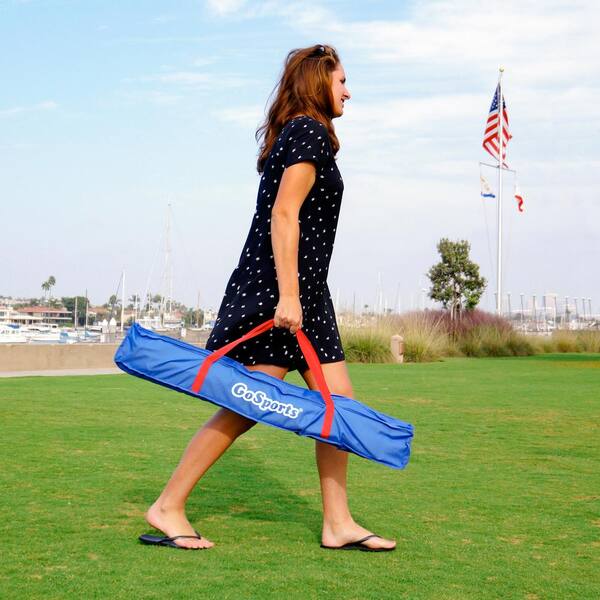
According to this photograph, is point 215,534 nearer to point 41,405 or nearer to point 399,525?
point 399,525

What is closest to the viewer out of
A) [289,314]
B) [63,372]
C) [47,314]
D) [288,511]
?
[289,314]

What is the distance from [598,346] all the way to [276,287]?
1163 inches

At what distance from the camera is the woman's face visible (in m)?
3.90

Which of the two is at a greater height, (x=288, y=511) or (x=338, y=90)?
(x=338, y=90)

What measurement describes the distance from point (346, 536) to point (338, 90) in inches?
67.5

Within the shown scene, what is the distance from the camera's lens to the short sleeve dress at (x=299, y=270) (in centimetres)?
375

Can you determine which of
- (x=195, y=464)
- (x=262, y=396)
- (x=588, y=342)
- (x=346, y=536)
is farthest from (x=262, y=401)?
(x=588, y=342)

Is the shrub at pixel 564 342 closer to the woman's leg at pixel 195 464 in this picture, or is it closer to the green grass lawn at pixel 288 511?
the green grass lawn at pixel 288 511

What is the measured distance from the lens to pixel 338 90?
3.92 meters

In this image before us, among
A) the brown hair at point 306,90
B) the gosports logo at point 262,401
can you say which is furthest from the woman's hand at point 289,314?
the brown hair at point 306,90

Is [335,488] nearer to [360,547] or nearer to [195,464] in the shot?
[360,547]

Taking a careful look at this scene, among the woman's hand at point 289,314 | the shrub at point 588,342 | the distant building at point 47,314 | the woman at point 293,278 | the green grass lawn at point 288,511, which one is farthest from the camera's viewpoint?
the distant building at point 47,314

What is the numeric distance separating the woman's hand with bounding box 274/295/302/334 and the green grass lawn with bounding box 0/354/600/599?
0.84m

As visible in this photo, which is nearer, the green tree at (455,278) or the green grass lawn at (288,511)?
the green grass lawn at (288,511)
